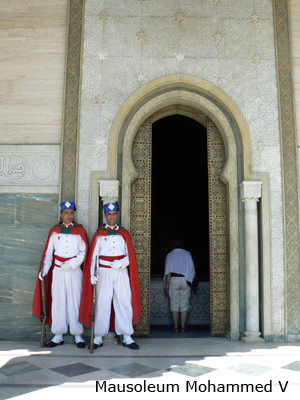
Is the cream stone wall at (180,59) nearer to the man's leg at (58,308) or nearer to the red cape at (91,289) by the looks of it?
the red cape at (91,289)

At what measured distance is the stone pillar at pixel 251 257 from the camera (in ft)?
18.4

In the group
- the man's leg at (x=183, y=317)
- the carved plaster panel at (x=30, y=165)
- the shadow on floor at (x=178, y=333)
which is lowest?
the shadow on floor at (x=178, y=333)

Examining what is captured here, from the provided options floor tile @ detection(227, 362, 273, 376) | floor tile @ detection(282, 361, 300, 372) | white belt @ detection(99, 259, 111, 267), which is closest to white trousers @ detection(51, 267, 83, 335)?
white belt @ detection(99, 259, 111, 267)

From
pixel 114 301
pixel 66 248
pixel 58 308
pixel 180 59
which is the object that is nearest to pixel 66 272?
pixel 66 248

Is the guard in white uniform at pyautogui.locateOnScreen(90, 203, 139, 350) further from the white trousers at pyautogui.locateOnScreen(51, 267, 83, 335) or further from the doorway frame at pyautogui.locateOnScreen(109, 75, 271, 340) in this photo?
the doorway frame at pyautogui.locateOnScreen(109, 75, 271, 340)

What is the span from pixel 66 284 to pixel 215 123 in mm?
3265

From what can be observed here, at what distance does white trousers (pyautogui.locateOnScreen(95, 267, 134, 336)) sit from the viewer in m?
5.34

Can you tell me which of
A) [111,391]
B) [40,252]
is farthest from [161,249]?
[111,391]

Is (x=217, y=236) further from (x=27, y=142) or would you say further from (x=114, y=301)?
(x=27, y=142)

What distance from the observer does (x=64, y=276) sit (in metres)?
5.43

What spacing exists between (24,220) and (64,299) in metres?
1.30

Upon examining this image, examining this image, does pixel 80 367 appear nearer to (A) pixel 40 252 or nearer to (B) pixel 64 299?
(B) pixel 64 299

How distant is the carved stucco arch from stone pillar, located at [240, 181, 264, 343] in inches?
7.0

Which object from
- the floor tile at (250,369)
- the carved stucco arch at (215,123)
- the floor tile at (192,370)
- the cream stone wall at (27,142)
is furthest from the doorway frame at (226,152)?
the floor tile at (192,370)
